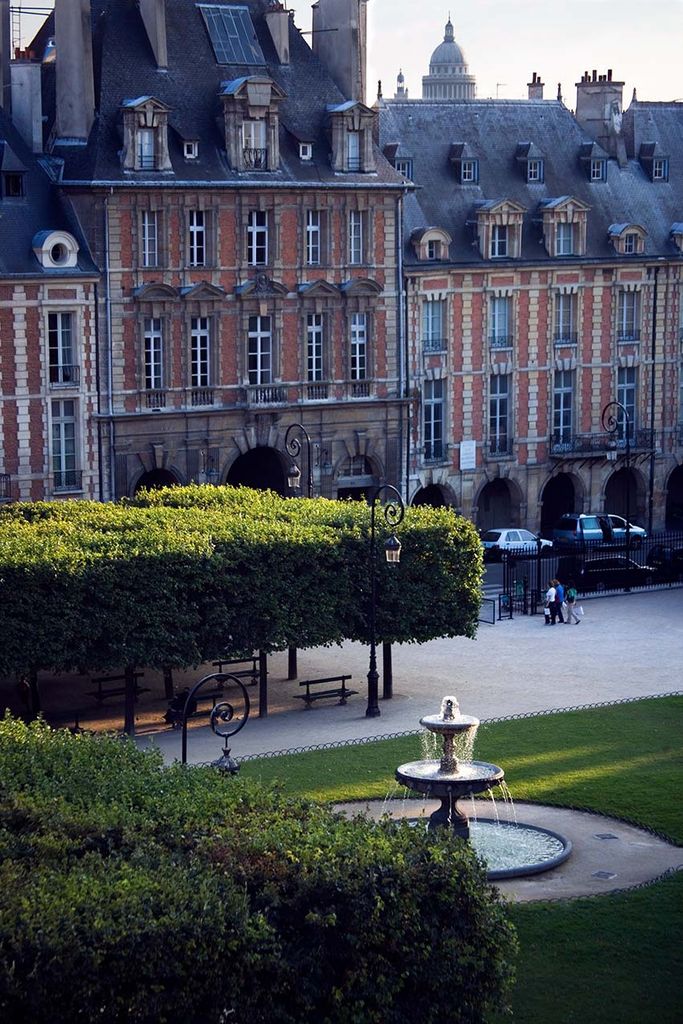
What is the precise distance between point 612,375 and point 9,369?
24166 millimetres

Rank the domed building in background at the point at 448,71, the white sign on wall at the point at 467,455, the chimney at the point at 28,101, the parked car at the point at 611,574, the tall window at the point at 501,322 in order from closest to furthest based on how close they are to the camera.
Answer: the chimney at the point at 28,101 → the parked car at the point at 611,574 → the white sign on wall at the point at 467,455 → the tall window at the point at 501,322 → the domed building in background at the point at 448,71

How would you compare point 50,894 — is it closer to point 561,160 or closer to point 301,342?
point 301,342

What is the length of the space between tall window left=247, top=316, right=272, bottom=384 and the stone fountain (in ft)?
98.4

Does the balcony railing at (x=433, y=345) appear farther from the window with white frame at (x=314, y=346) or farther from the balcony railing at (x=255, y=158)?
the balcony railing at (x=255, y=158)

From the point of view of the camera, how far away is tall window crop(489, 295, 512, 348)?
2758 inches

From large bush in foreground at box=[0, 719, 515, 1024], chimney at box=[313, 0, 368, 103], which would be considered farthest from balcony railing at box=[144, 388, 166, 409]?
large bush in foreground at box=[0, 719, 515, 1024]

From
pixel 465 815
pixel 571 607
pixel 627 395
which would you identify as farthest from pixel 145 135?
pixel 465 815

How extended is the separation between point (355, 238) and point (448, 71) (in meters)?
92.4

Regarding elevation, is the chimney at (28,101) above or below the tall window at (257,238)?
above

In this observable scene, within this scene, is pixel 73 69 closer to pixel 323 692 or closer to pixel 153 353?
pixel 153 353

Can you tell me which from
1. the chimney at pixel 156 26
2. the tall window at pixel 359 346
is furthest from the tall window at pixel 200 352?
the chimney at pixel 156 26

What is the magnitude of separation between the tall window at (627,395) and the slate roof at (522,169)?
434 cm

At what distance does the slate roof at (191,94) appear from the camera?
6056 centimetres

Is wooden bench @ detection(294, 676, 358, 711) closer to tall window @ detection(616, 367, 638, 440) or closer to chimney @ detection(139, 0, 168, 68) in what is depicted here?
chimney @ detection(139, 0, 168, 68)
